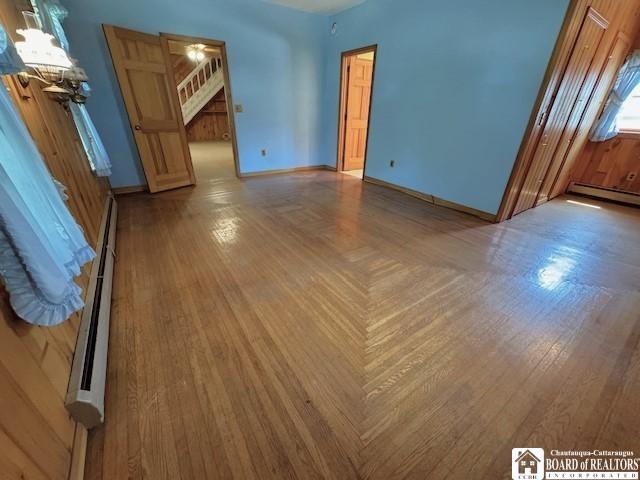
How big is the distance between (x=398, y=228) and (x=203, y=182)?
328 cm

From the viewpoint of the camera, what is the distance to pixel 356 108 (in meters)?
4.91

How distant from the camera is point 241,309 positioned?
163 centimetres

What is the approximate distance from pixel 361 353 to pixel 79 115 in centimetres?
332

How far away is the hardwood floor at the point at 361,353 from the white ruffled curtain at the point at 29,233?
0.59 meters

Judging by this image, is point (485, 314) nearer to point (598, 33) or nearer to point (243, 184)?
point (598, 33)

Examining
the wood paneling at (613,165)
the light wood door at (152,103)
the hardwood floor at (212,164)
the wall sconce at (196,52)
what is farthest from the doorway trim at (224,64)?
the wood paneling at (613,165)

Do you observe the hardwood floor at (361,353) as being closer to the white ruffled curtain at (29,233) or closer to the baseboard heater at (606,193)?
the white ruffled curtain at (29,233)

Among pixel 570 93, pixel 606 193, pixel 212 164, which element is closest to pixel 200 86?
pixel 212 164

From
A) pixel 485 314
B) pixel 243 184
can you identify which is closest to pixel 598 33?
pixel 485 314

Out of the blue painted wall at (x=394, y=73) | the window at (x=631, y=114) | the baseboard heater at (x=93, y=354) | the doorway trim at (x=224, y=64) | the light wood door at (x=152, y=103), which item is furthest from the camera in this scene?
the window at (x=631, y=114)

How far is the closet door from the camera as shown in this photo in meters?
2.48

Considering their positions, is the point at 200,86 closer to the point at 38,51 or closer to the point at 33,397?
the point at 38,51

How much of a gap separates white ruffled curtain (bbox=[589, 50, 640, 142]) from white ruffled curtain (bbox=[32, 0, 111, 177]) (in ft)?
21.6

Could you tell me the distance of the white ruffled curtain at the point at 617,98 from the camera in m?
3.48
